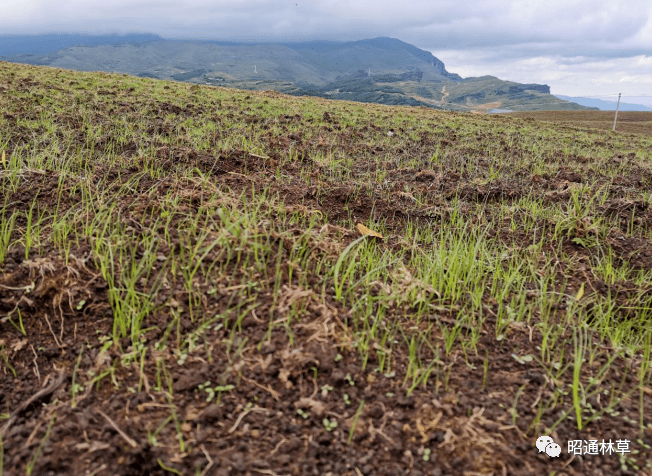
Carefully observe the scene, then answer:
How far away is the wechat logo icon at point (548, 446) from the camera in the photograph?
75.7 inches

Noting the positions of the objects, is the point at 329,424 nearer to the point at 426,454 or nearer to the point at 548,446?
the point at 426,454

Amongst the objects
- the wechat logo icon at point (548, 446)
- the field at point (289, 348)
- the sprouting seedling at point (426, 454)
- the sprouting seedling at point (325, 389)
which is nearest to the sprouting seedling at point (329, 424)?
the field at point (289, 348)

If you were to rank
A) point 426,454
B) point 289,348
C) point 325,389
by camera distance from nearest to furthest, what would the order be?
1. point 426,454
2. point 325,389
3. point 289,348

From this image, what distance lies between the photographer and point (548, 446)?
6.38 ft

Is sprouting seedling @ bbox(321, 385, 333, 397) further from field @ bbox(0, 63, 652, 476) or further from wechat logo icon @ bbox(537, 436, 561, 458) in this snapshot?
wechat logo icon @ bbox(537, 436, 561, 458)

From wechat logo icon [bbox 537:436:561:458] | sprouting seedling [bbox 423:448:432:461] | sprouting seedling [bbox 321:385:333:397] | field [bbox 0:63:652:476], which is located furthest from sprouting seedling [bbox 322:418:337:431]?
wechat logo icon [bbox 537:436:561:458]

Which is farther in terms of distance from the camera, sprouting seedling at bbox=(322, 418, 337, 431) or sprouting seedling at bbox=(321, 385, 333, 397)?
sprouting seedling at bbox=(321, 385, 333, 397)

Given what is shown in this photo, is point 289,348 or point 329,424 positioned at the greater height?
point 289,348

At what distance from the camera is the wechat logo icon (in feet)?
6.31

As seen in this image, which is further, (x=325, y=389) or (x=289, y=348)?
(x=289, y=348)

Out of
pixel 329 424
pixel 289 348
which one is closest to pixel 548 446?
pixel 329 424

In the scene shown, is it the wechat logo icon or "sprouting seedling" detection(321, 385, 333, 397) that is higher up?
"sprouting seedling" detection(321, 385, 333, 397)

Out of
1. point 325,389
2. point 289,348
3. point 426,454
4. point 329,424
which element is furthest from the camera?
point 289,348

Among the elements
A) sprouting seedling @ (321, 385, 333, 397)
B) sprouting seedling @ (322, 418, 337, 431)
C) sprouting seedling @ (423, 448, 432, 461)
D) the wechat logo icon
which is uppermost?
sprouting seedling @ (321, 385, 333, 397)
